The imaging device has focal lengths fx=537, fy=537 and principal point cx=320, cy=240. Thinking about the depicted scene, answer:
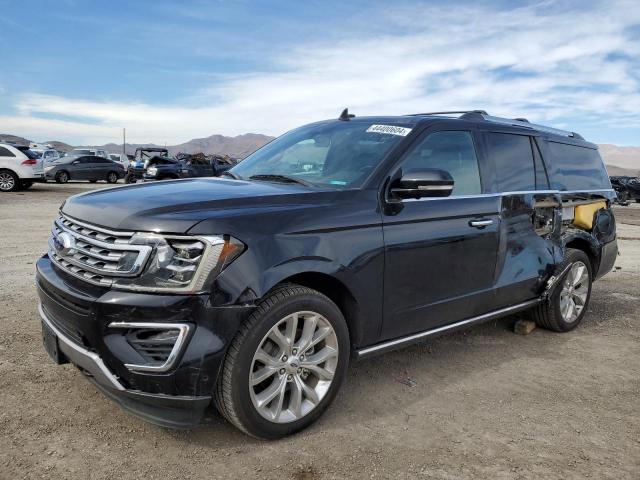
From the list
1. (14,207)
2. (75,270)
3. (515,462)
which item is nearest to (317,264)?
(75,270)

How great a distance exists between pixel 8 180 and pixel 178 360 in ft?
64.6

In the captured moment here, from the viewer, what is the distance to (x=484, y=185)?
411 cm

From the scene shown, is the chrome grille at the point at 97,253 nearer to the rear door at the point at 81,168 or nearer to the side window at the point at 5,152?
the side window at the point at 5,152

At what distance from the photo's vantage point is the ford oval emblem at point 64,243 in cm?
295

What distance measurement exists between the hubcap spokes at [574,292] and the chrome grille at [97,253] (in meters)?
3.96

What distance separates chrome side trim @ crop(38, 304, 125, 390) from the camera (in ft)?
8.59

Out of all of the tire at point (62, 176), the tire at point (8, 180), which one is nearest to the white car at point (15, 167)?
the tire at point (8, 180)

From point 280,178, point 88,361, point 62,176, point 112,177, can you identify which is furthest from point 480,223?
point 112,177

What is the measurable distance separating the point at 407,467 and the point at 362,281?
1035 mm

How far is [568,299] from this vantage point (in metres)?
5.12

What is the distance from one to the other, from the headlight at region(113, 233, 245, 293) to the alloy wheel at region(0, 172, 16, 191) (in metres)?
19.4

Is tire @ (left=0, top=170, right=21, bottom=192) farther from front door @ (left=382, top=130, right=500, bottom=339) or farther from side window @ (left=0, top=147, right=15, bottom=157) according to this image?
front door @ (left=382, top=130, right=500, bottom=339)

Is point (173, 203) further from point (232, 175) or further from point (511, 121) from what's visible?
point (511, 121)

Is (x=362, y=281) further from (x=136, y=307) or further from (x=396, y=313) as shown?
(x=136, y=307)
